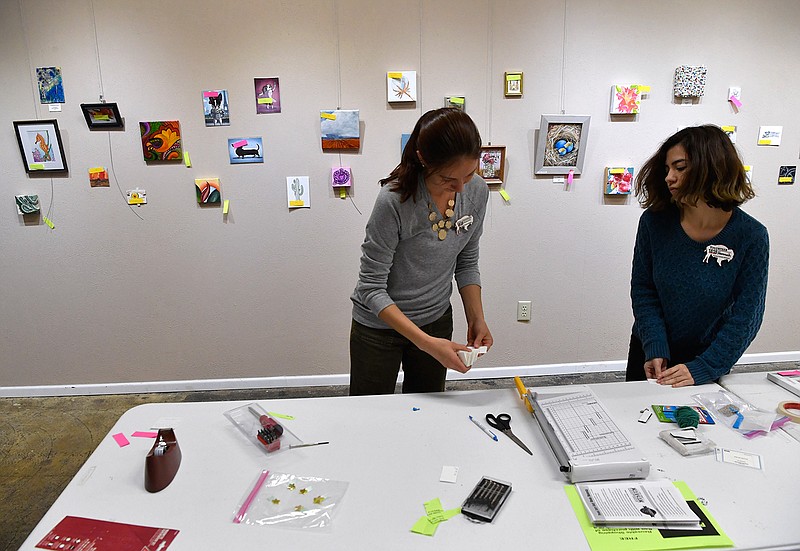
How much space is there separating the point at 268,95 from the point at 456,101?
0.95 meters

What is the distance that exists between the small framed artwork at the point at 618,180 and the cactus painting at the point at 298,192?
1604mm

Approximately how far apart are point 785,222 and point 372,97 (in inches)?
96.2

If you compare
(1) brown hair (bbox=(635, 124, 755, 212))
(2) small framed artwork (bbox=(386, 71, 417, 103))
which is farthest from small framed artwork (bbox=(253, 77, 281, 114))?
(1) brown hair (bbox=(635, 124, 755, 212))

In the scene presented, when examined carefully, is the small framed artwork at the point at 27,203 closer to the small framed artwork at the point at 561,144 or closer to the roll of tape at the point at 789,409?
the small framed artwork at the point at 561,144

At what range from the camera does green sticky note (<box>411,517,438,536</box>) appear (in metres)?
0.92

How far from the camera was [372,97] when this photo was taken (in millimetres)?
2615

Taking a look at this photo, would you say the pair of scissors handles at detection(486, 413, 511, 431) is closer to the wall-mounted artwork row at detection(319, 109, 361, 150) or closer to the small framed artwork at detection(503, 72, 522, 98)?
the wall-mounted artwork row at detection(319, 109, 361, 150)

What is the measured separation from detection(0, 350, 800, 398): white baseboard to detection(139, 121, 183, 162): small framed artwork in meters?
1.24

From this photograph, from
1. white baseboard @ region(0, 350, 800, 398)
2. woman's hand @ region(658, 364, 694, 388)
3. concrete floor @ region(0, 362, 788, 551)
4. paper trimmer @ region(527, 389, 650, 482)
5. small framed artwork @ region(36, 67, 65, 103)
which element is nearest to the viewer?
paper trimmer @ region(527, 389, 650, 482)

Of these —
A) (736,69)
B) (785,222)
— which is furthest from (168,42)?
(785,222)

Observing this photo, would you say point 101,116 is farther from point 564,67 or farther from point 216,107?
point 564,67

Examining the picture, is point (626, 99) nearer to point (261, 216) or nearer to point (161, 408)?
point (261, 216)

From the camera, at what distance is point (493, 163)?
8.89 feet

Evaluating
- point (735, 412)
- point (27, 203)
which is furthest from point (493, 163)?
point (27, 203)
